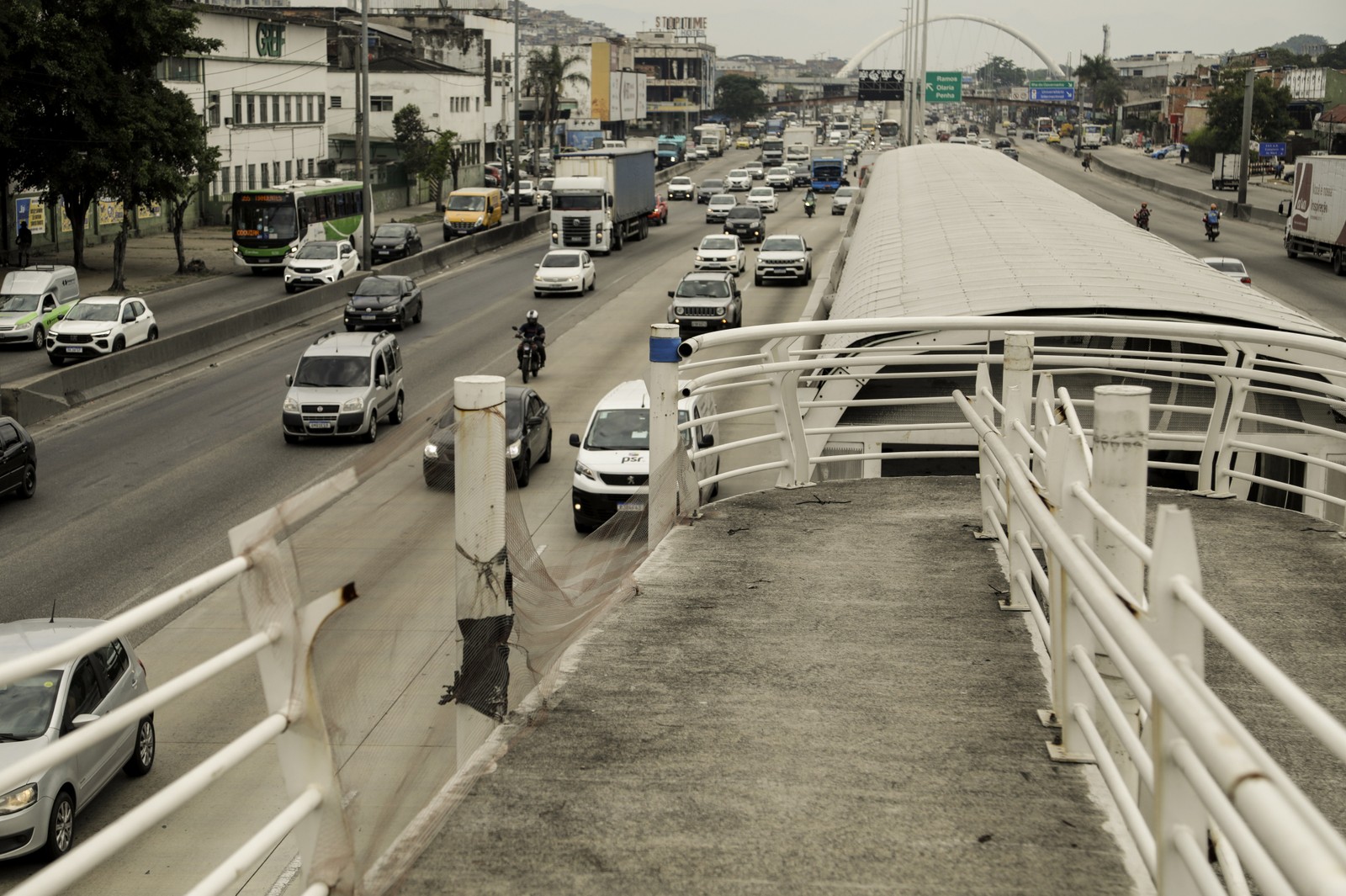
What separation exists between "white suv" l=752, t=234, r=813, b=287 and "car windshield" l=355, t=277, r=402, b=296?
14.0 metres

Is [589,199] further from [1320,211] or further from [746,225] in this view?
[1320,211]

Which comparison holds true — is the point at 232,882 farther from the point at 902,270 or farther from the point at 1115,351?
the point at 902,270

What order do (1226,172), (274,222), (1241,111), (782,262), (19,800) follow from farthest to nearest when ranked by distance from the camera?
(1241,111)
(1226,172)
(274,222)
(782,262)
(19,800)

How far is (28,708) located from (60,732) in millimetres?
568

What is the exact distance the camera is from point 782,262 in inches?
2035

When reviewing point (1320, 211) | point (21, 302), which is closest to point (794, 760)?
point (21, 302)

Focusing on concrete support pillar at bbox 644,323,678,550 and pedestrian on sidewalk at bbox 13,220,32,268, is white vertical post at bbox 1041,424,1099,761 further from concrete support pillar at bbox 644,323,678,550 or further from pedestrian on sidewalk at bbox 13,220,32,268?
pedestrian on sidewalk at bbox 13,220,32,268

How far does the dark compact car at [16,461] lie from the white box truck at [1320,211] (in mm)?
46161

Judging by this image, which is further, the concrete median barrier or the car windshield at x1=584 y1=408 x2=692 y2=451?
the concrete median barrier

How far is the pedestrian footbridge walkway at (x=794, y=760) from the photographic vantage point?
4.62 metres

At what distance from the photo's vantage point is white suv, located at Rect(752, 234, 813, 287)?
51688 millimetres

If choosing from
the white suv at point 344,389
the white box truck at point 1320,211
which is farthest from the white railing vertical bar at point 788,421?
the white box truck at point 1320,211

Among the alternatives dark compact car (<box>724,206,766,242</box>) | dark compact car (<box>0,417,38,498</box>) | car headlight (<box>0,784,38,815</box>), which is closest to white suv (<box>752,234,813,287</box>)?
dark compact car (<box>724,206,766,242</box>)

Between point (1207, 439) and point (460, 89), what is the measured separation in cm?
10880
